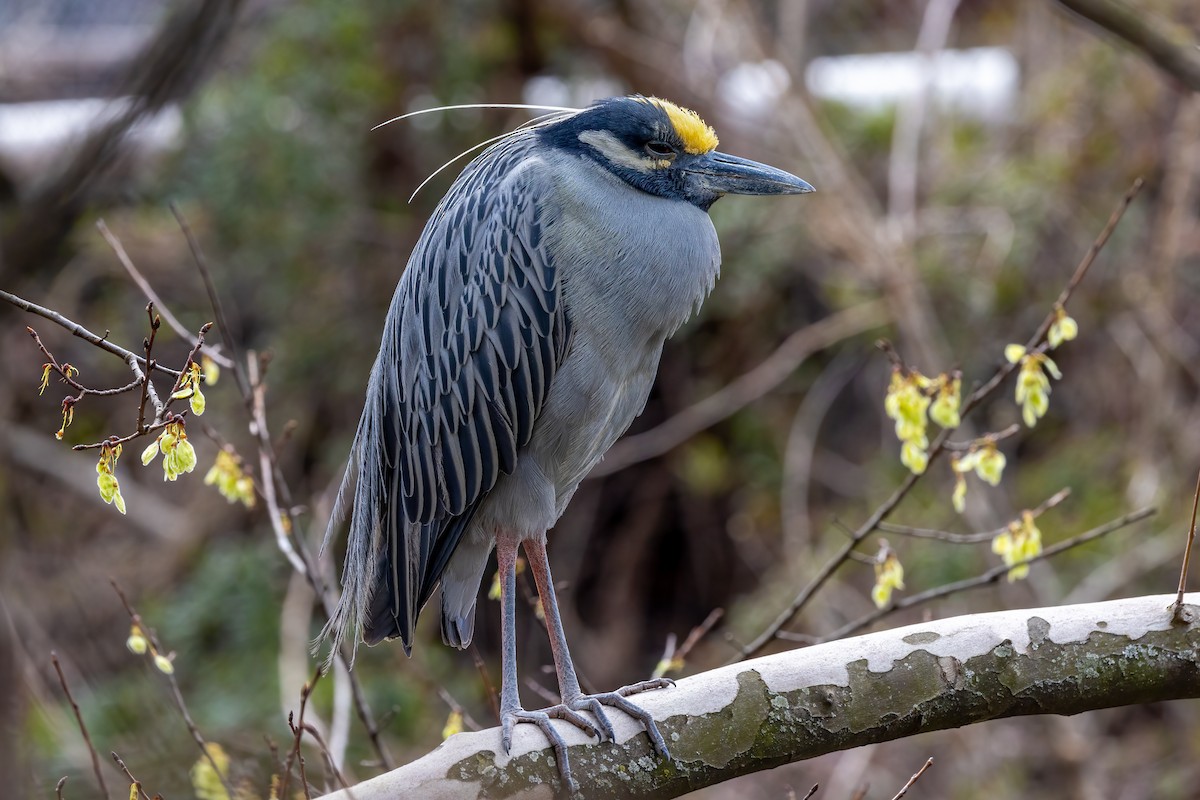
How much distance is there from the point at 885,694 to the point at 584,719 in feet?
1.71

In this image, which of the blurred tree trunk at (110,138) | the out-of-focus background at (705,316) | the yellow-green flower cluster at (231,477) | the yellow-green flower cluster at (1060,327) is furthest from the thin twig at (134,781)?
the out-of-focus background at (705,316)

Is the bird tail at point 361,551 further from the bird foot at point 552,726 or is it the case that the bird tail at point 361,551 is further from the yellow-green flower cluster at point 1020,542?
the yellow-green flower cluster at point 1020,542

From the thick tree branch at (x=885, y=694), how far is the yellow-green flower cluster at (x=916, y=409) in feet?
1.35

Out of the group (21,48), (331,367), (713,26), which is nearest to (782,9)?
(713,26)

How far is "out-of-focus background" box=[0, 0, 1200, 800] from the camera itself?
4734 millimetres

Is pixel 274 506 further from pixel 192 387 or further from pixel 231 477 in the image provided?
pixel 192 387

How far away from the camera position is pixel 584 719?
2.19 meters

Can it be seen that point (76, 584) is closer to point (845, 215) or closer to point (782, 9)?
point (845, 215)

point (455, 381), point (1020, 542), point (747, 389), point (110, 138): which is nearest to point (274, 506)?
point (455, 381)

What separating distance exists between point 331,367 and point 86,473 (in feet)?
4.47

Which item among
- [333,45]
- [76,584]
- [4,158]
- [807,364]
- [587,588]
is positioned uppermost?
[333,45]

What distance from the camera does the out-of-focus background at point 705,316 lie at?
473 cm

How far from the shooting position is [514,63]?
563 centimetres

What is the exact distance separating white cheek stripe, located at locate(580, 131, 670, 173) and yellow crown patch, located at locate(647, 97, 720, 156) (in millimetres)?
107
